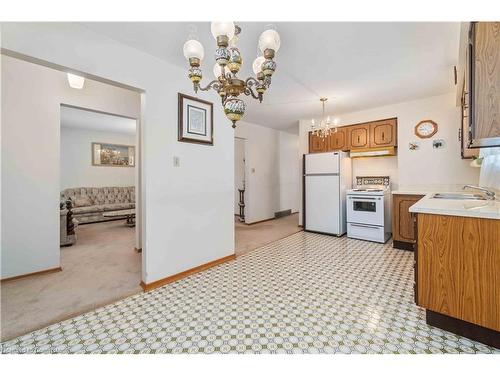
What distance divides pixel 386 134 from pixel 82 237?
5.86m

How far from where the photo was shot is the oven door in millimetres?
3670

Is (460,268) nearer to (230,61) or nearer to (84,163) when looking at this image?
(230,61)

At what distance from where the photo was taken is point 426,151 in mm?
→ 3623

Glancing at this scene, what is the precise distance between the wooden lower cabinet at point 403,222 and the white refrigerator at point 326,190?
90 cm

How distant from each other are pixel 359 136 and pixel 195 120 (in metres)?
3.13

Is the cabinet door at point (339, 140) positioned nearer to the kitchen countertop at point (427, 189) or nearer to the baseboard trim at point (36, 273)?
the kitchen countertop at point (427, 189)

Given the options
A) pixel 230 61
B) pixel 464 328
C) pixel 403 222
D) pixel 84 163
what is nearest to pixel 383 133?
pixel 403 222

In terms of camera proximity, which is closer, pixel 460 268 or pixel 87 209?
pixel 460 268

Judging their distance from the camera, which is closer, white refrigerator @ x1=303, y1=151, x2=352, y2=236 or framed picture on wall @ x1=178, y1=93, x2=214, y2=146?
framed picture on wall @ x1=178, y1=93, x2=214, y2=146

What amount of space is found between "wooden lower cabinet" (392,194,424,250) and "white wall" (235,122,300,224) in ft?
9.76

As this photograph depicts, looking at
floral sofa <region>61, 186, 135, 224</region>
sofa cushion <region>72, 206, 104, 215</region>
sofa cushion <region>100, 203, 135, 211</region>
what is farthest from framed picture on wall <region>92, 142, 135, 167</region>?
sofa cushion <region>72, 206, 104, 215</region>

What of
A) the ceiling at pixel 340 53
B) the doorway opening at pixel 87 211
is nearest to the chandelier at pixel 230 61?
the ceiling at pixel 340 53

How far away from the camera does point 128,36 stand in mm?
1933

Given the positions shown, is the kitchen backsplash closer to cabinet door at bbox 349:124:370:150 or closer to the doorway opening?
cabinet door at bbox 349:124:370:150
